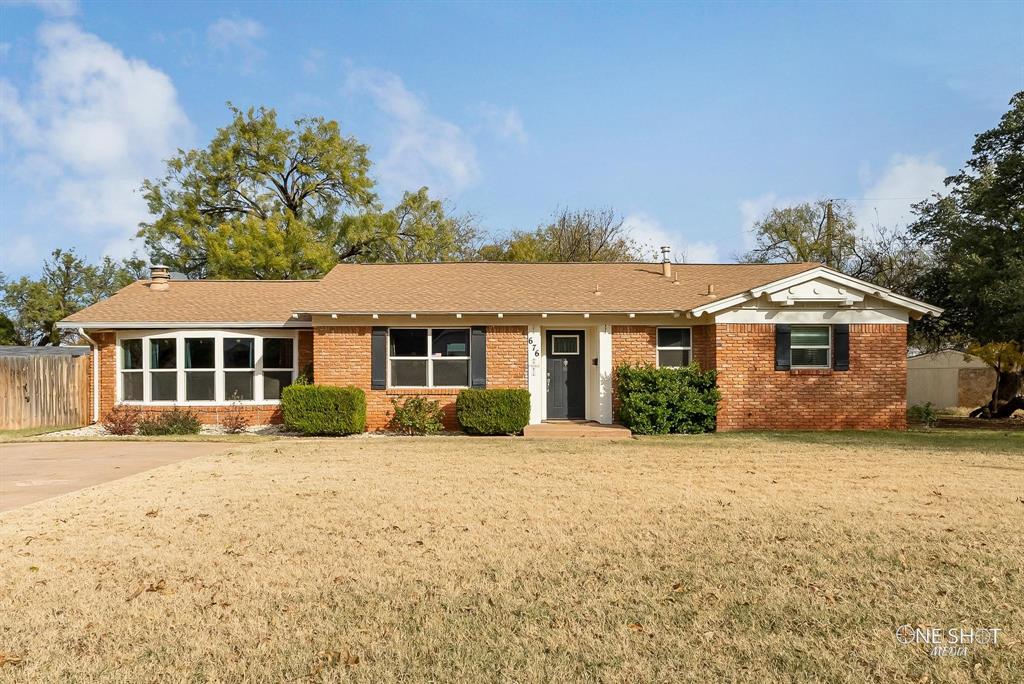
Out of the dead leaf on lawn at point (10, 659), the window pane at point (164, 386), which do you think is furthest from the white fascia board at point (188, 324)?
the dead leaf on lawn at point (10, 659)

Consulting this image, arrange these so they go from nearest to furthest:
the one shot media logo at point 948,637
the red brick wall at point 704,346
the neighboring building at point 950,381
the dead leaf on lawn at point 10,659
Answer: the dead leaf on lawn at point 10,659
the one shot media logo at point 948,637
the red brick wall at point 704,346
the neighboring building at point 950,381

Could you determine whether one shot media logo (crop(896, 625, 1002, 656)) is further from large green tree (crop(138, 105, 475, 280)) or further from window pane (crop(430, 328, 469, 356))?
large green tree (crop(138, 105, 475, 280))

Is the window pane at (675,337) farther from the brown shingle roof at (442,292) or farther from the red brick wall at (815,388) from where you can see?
the red brick wall at (815,388)

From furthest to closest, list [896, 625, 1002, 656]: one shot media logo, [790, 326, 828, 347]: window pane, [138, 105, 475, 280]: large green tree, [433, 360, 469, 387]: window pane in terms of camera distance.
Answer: [138, 105, 475, 280]: large green tree, [433, 360, 469, 387]: window pane, [790, 326, 828, 347]: window pane, [896, 625, 1002, 656]: one shot media logo

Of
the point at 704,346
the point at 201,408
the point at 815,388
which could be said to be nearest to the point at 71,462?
the point at 201,408

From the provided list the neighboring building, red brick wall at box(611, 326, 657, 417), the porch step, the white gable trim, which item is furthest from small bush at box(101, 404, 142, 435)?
the neighboring building

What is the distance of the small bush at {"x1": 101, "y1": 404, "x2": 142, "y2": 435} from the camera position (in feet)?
52.7

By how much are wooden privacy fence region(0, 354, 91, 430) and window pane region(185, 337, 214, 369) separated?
3.23m

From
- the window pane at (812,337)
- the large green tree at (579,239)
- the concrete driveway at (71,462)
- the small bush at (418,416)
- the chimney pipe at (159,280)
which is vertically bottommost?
the concrete driveway at (71,462)

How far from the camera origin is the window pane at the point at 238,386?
17250 mm

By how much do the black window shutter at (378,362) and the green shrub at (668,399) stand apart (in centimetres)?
540

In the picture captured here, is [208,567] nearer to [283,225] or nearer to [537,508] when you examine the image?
[537,508]

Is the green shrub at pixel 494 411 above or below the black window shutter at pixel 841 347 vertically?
below

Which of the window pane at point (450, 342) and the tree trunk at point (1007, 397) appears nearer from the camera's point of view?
the window pane at point (450, 342)
